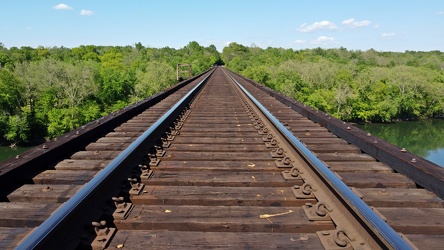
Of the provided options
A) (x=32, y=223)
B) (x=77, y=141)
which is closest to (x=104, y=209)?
(x=32, y=223)

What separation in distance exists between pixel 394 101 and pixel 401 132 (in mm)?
9836

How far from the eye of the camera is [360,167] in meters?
3.29

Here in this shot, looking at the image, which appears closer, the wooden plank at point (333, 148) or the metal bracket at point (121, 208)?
the metal bracket at point (121, 208)

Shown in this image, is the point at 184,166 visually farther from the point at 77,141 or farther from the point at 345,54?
the point at 345,54

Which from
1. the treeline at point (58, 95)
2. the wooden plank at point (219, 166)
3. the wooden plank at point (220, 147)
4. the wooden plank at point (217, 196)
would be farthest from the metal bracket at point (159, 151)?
the treeline at point (58, 95)

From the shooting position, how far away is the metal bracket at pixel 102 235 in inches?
75.0

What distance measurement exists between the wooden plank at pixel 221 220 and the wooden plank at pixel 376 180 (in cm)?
Answer: 77

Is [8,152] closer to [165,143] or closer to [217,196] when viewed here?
[165,143]

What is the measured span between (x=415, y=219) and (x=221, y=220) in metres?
1.37

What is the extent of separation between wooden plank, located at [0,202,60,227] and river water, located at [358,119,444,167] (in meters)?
47.5

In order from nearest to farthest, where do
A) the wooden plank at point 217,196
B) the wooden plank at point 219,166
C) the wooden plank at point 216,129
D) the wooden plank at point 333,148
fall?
the wooden plank at point 217,196
the wooden plank at point 219,166
the wooden plank at point 333,148
the wooden plank at point 216,129

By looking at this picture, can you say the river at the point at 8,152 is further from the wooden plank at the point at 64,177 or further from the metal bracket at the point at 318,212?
the metal bracket at the point at 318,212

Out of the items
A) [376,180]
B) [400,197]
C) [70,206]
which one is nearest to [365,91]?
[376,180]

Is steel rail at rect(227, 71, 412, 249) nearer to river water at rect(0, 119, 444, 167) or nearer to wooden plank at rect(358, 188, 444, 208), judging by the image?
wooden plank at rect(358, 188, 444, 208)
